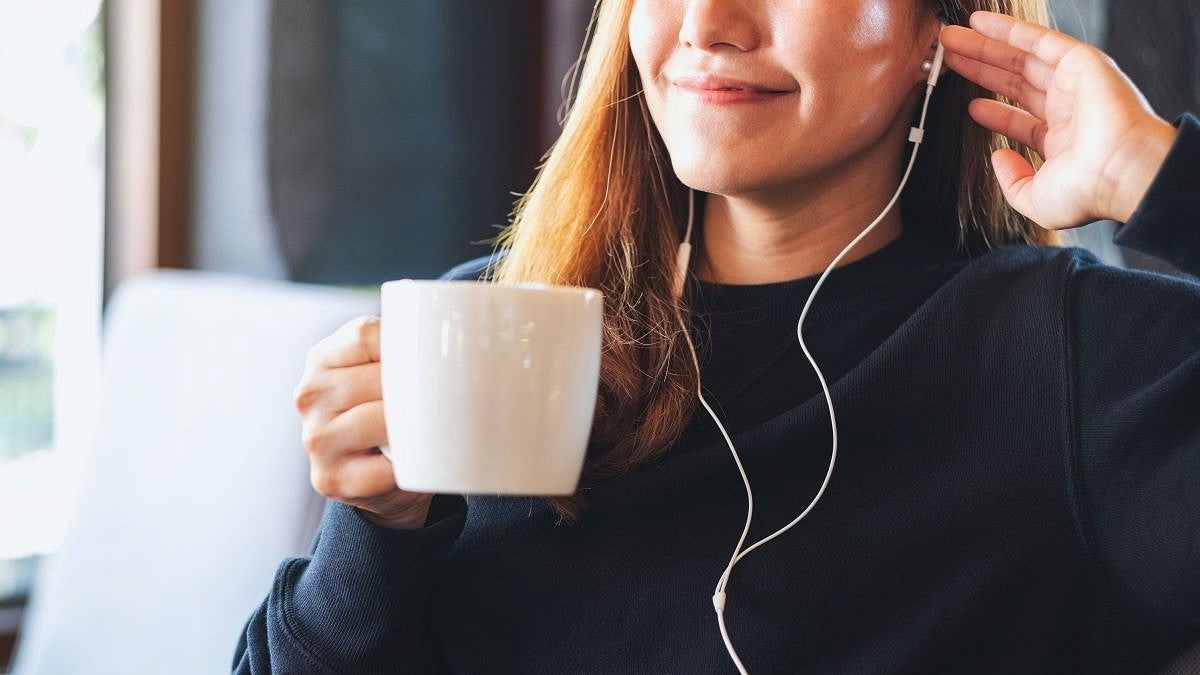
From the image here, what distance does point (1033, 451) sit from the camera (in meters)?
0.94

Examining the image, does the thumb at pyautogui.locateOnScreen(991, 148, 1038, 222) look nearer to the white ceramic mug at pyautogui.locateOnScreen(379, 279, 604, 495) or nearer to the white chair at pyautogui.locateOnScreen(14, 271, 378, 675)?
the white ceramic mug at pyautogui.locateOnScreen(379, 279, 604, 495)

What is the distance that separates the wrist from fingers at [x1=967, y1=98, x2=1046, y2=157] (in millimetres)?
118

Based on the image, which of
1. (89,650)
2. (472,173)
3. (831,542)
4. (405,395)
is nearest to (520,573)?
(831,542)

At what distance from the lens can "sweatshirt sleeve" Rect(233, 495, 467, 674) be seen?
3.04ft

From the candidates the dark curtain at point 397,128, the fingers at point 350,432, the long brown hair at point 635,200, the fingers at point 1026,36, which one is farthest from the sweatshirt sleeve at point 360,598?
the dark curtain at point 397,128

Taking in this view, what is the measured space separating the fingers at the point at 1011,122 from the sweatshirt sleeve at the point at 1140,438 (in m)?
0.12

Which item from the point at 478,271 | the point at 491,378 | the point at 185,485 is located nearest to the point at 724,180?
the point at 478,271

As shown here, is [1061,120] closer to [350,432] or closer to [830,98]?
[830,98]

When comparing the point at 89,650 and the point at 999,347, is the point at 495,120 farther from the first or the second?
the point at 999,347

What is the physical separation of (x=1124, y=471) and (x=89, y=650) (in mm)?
1054

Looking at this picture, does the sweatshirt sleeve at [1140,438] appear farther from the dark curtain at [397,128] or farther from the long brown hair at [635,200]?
the dark curtain at [397,128]

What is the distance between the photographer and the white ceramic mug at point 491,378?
0.63m

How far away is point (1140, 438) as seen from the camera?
0.90 meters

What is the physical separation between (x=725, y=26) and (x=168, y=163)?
1478 millimetres
